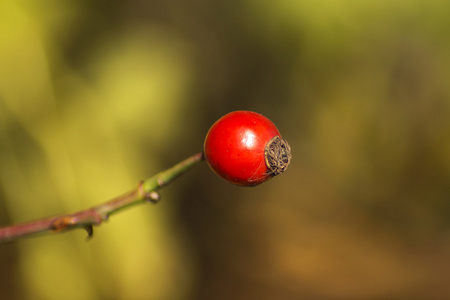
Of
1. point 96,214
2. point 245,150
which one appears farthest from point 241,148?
point 96,214

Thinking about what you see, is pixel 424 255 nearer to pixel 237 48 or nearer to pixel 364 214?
pixel 364 214

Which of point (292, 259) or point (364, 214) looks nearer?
point (292, 259)

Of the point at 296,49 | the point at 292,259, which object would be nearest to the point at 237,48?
the point at 296,49

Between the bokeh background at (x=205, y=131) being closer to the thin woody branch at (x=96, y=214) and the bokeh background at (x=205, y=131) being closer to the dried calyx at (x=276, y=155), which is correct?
the thin woody branch at (x=96, y=214)

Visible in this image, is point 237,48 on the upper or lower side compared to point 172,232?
upper

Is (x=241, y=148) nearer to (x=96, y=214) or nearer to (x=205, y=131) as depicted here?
(x=96, y=214)

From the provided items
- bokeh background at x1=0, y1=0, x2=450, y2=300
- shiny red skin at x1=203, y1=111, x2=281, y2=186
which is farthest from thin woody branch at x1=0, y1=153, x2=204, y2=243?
bokeh background at x1=0, y1=0, x2=450, y2=300

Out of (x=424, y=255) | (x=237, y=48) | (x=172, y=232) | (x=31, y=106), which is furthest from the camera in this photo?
(x=424, y=255)
